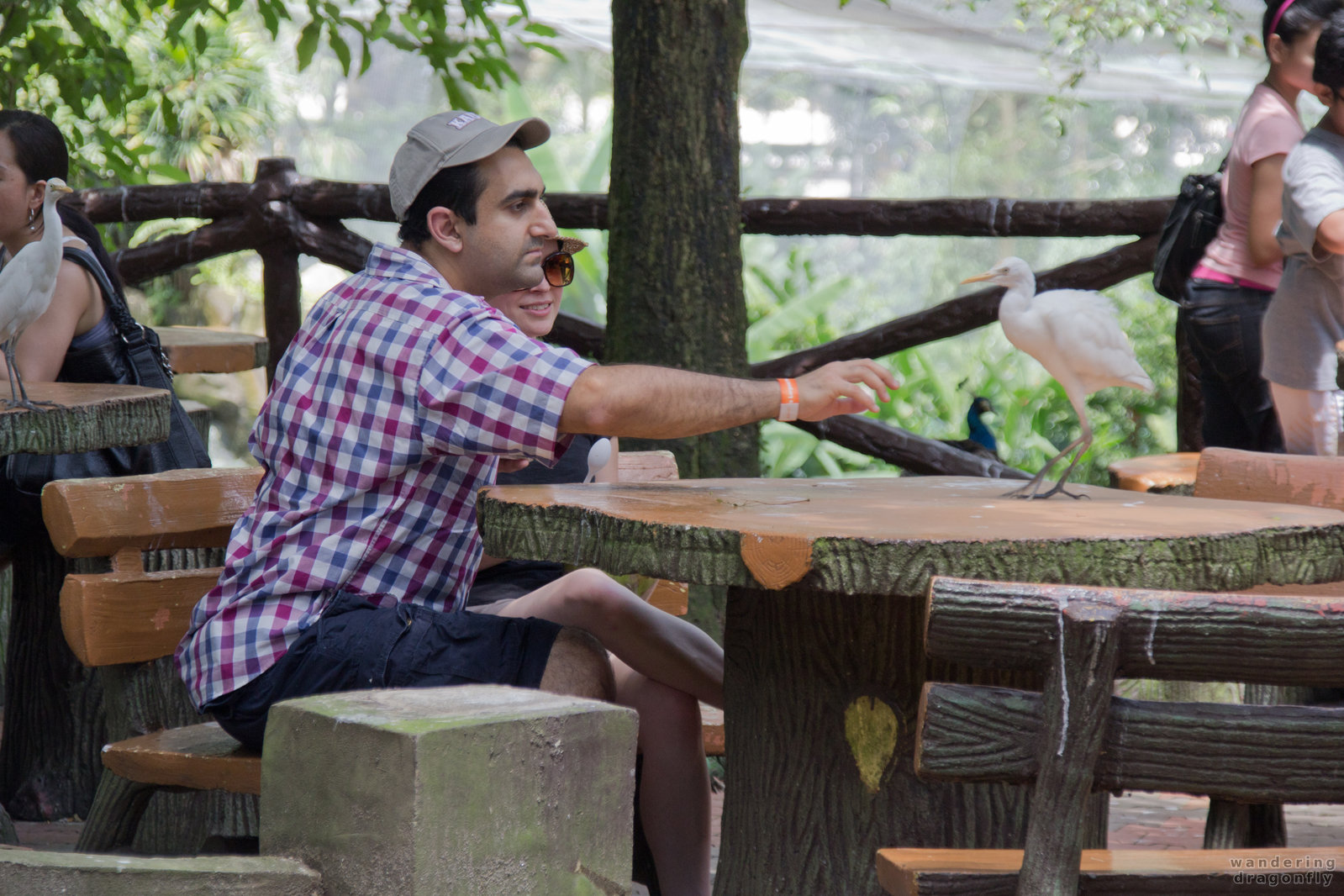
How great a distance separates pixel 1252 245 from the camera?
3.92 m

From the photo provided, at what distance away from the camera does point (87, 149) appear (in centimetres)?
885

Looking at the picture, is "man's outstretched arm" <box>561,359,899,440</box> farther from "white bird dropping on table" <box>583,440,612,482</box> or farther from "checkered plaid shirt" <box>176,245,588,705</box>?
"white bird dropping on table" <box>583,440,612,482</box>

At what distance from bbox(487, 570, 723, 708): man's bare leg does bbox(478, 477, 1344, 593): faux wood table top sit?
176mm

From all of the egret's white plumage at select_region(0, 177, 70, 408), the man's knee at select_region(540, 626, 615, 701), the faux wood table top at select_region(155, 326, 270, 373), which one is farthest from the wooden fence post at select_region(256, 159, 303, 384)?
the man's knee at select_region(540, 626, 615, 701)

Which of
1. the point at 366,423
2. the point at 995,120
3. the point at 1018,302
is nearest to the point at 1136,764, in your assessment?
the point at 1018,302

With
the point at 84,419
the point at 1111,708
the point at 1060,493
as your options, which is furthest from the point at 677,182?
the point at 1111,708

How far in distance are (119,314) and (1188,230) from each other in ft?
9.75

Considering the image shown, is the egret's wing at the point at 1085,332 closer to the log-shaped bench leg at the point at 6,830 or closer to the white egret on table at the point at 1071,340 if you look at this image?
the white egret on table at the point at 1071,340

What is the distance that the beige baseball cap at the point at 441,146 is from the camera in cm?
260

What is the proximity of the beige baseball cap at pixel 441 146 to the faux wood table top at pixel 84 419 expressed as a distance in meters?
1.01

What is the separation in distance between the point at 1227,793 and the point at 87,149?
28.5 feet

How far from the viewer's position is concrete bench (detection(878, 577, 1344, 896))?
154 centimetres

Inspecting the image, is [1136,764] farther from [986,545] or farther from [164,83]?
[164,83]

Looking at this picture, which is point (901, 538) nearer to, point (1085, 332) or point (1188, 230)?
point (1085, 332)
